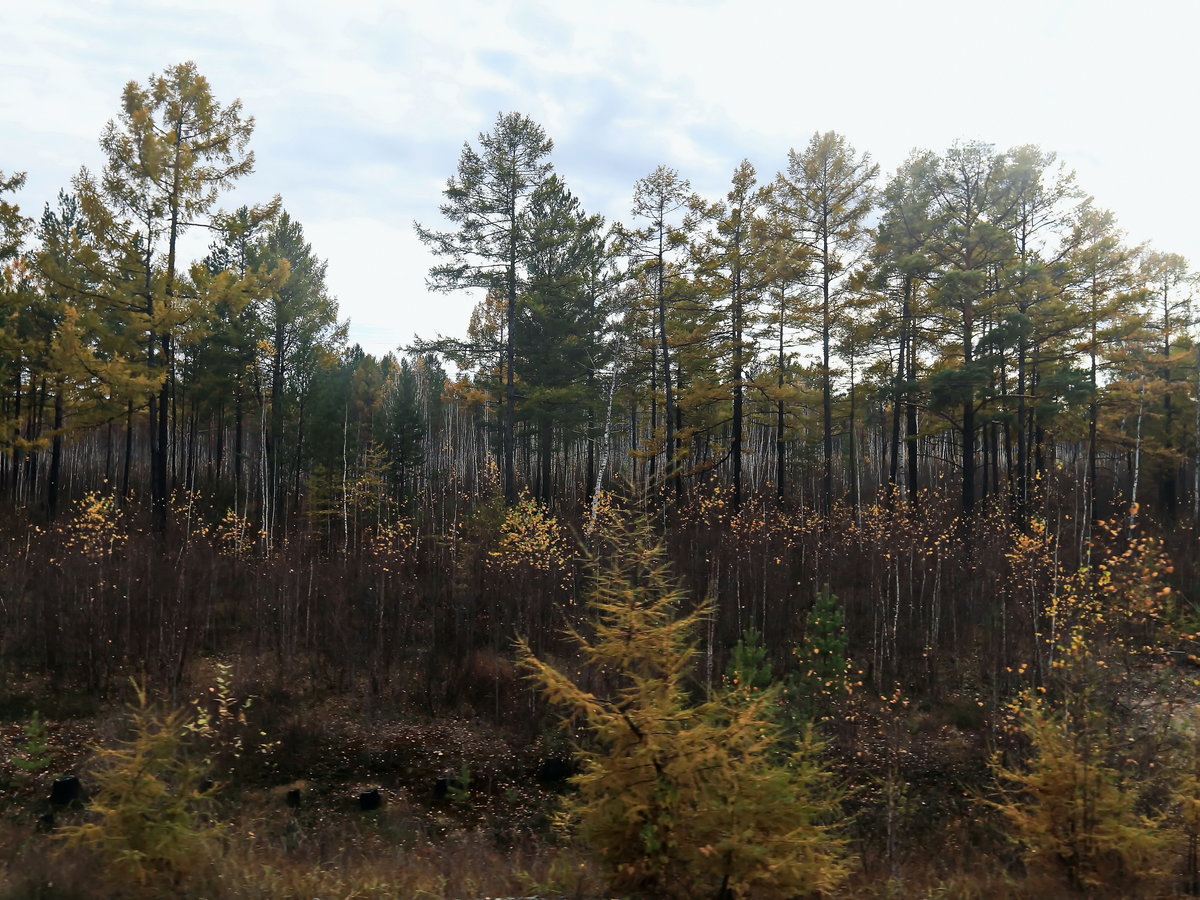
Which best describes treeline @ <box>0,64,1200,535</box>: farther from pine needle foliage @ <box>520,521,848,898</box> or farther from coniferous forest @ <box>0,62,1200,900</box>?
pine needle foliage @ <box>520,521,848,898</box>

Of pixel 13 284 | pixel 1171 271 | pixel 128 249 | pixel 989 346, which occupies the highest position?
pixel 1171 271

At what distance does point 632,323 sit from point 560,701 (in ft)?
71.4

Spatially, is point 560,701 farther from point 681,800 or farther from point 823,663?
point 823,663

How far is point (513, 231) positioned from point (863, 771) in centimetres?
1659

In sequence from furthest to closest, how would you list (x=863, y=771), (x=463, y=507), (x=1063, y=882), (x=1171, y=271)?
(x=1171, y=271) < (x=463, y=507) < (x=863, y=771) < (x=1063, y=882)

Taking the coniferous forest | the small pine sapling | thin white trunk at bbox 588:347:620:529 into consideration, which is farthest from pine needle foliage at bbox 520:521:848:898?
thin white trunk at bbox 588:347:620:529

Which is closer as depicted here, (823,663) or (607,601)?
(607,601)

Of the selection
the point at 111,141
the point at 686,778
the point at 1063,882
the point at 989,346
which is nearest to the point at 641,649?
the point at 686,778

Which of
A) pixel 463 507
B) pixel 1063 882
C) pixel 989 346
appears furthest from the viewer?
pixel 463 507

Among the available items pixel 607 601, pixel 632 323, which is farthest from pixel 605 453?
pixel 607 601

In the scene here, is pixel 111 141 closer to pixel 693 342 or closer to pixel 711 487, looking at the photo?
pixel 693 342

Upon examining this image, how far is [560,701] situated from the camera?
192 inches

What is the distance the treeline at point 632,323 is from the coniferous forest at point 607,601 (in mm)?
148

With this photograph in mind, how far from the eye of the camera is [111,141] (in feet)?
52.5
